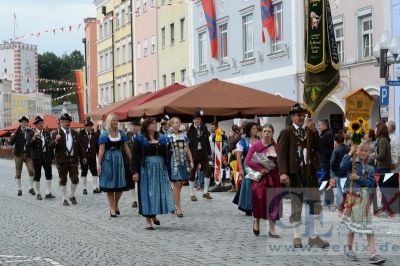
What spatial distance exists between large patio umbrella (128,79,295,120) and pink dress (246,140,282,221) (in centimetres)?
864

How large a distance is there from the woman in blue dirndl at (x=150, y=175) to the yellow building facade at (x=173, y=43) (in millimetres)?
31831

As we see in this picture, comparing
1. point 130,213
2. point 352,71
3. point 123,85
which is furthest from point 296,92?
point 123,85

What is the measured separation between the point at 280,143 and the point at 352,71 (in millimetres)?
18514

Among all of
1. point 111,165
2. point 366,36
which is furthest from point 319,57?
point 366,36

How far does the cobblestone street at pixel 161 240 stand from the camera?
10.4 metres

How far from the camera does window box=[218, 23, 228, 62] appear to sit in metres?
41.1

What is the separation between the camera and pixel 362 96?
13.1 metres

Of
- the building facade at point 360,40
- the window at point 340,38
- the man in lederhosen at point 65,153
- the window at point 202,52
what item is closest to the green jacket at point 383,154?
the man in lederhosen at point 65,153

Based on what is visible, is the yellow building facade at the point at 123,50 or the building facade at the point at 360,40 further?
the yellow building facade at the point at 123,50

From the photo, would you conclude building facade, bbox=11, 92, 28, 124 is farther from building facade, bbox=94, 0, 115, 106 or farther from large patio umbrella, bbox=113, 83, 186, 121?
large patio umbrella, bbox=113, 83, 186, 121

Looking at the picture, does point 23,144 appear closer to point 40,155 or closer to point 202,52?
point 40,155

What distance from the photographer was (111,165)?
53.2 ft

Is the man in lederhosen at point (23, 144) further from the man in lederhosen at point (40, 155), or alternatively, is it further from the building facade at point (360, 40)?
the building facade at point (360, 40)

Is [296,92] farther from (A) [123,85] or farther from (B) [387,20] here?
(A) [123,85]
